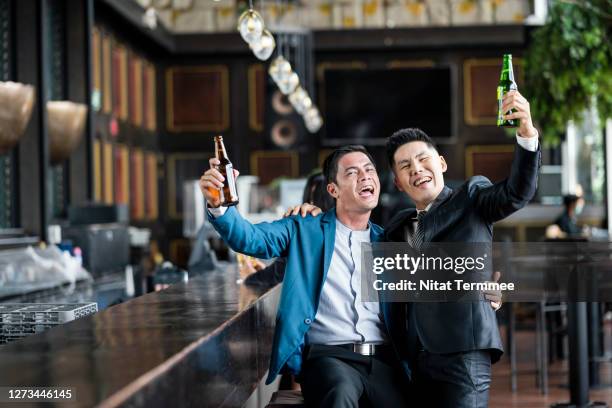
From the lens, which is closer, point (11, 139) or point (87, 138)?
point (11, 139)

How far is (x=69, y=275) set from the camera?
442cm

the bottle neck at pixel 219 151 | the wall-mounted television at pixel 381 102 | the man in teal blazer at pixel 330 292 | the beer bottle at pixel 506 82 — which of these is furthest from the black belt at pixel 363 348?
the wall-mounted television at pixel 381 102

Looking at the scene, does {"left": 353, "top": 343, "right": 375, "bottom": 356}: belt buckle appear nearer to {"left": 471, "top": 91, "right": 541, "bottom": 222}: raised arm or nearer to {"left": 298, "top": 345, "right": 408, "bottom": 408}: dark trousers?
{"left": 298, "top": 345, "right": 408, "bottom": 408}: dark trousers

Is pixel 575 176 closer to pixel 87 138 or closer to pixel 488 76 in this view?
pixel 488 76

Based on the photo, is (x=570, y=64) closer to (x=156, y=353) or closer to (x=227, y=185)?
(x=227, y=185)

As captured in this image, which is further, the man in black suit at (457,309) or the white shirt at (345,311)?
the white shirt at (345,311)

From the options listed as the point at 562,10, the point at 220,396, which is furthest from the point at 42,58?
the point at 220,396

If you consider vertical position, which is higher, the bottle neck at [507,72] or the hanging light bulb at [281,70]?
the hanging light bulb at [281,70]

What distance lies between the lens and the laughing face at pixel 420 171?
7.55ft

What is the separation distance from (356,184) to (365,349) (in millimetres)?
460

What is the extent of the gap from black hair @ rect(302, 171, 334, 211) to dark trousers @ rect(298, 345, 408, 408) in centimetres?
125

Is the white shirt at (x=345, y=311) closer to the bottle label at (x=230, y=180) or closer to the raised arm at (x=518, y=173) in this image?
the bottle label at (x=230, y=180)

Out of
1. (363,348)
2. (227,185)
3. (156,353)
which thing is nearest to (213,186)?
(227,185)

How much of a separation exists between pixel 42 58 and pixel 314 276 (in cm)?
486
